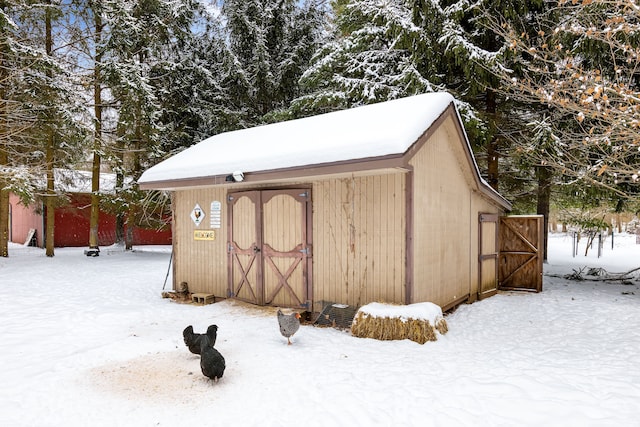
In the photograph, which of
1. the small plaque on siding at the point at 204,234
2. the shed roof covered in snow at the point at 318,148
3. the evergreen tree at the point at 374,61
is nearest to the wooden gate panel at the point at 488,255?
the shed roof covered in snow at the point at 318,148

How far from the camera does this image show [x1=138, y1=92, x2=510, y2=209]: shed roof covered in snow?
5.04 meters

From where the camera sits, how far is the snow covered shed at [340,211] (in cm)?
548

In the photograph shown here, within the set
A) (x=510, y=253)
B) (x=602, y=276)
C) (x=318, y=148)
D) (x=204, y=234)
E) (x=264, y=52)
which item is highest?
(x=264, y=52)

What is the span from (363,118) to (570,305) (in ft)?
17.3

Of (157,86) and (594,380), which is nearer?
(594,380)

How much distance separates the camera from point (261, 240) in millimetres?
6926

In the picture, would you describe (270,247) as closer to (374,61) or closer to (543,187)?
(374,61)

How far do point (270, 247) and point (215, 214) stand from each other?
5.26 ft

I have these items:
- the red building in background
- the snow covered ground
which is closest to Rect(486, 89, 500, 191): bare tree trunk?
the snow covered ground

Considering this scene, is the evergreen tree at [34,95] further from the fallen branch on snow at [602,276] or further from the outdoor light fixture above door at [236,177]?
the fallen branch on snow at [602,276]

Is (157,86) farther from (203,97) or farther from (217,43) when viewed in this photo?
(217,43)

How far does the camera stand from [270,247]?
6.83m

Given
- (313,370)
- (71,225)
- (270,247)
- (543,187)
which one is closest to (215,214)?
(270,247)

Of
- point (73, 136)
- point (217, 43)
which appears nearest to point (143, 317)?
point (73, 136)
